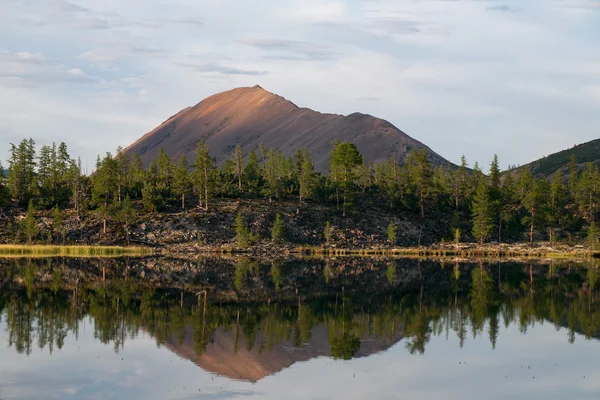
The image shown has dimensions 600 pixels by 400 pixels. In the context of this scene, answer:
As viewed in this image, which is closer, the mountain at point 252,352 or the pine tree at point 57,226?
the mountain at point 252,352

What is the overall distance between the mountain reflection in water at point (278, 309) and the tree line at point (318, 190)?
1953 inches

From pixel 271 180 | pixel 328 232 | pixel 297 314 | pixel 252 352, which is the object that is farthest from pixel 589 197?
pixel 252 352

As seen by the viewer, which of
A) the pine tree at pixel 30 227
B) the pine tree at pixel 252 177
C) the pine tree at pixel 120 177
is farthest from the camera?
the pine tree at pixel 252 177

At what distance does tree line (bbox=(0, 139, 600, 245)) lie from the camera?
4926 inches

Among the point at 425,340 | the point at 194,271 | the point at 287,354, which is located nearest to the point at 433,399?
the point at 287,354

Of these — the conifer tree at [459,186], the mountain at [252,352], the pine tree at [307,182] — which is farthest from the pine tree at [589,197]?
the mountain at [252,352]

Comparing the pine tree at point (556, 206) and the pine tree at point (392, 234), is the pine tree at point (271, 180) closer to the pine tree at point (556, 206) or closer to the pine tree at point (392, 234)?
the pine tree at point (392, 234)

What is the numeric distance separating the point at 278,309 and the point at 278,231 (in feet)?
214

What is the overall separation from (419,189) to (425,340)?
326ft

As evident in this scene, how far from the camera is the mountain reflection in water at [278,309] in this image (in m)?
35.3

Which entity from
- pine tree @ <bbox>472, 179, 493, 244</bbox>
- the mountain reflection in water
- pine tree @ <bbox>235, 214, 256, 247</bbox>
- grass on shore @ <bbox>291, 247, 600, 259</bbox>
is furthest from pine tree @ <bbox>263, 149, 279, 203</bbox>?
the mountain reflection in water

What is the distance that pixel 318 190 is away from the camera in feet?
448

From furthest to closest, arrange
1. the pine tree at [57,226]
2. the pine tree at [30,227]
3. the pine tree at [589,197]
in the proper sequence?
the pine tree at [589,197] < the pine tree at [57,226] < the pine tree at [30,227]

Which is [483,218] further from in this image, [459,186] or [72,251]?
[72,251]
